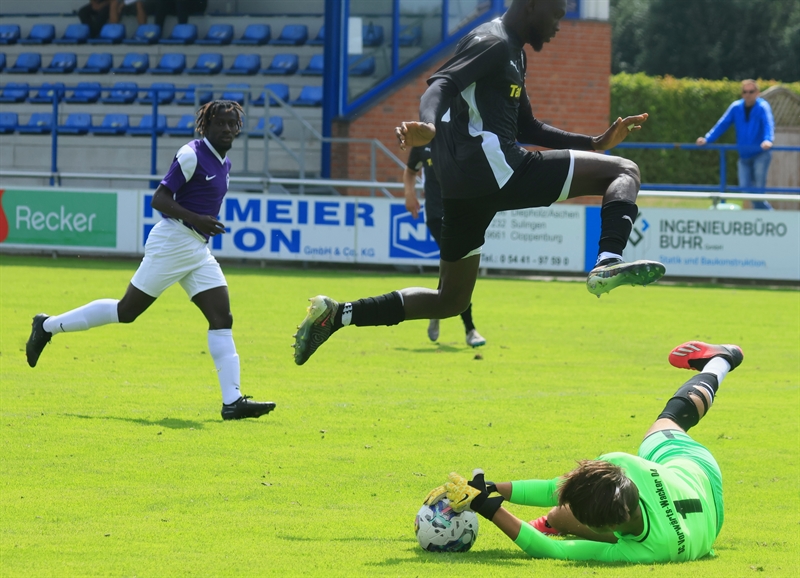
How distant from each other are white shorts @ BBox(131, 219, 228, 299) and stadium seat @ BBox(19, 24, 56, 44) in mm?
22183

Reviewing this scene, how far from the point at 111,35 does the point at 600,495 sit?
2575 centimetres

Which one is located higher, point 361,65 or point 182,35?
point 182,35

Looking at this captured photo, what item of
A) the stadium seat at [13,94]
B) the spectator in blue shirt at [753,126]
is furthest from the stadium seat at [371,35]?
the stadium seat at [13,94]

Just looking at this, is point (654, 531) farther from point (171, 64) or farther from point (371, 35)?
point (171, 64)

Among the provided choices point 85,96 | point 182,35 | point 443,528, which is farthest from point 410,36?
point 443,528

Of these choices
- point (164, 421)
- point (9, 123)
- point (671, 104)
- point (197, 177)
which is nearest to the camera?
point (164, 421)

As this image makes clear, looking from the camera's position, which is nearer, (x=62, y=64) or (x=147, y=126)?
(x=147, y=126)

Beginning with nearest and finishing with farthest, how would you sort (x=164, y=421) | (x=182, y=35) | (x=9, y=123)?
(x=164, y=421), (x=9, y=123), (x=182, y=35)

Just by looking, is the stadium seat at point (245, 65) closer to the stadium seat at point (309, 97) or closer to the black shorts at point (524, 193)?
the stadium seat at point (309, 97)

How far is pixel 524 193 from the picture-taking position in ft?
20.6

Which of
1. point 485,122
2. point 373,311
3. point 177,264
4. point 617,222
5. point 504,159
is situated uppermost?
point 485,122

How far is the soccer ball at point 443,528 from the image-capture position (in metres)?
5.42

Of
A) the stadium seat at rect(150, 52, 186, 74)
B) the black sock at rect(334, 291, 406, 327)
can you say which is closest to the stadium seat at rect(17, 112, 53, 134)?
the stadium seat at rect(150, 52, 186, 74)

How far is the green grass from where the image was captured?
5.31 m
